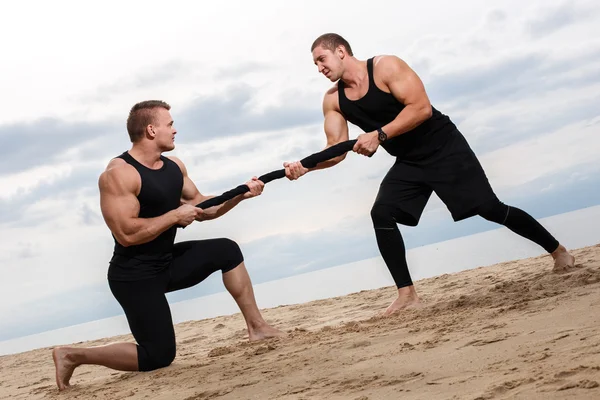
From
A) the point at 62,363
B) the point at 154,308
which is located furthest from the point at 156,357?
the point at 62,363

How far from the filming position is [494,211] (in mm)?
4629

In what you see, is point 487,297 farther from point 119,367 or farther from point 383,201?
point 119,367

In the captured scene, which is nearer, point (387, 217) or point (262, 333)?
point (262, 333)

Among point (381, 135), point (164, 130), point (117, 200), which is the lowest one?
point (117, 200)

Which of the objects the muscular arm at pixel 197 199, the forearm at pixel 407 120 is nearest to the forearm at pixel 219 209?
the muscular arm at pixel 197 199

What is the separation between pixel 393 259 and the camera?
4781 millimetres

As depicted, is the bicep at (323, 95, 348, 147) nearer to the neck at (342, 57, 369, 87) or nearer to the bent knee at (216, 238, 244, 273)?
the neck at (342, 57, 369, 87)

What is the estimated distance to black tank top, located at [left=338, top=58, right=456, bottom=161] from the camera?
4555mm

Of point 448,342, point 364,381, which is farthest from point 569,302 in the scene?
point 364,381

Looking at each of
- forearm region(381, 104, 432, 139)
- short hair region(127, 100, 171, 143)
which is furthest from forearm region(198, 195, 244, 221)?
forearm region(381, 104, 432, 139)

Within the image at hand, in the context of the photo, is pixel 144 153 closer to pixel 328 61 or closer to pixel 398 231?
pixel 328 61

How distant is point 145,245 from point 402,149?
1789 millimetres

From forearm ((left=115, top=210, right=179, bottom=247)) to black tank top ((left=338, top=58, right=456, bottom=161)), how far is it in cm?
142

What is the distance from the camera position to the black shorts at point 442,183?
4617 millimetres
